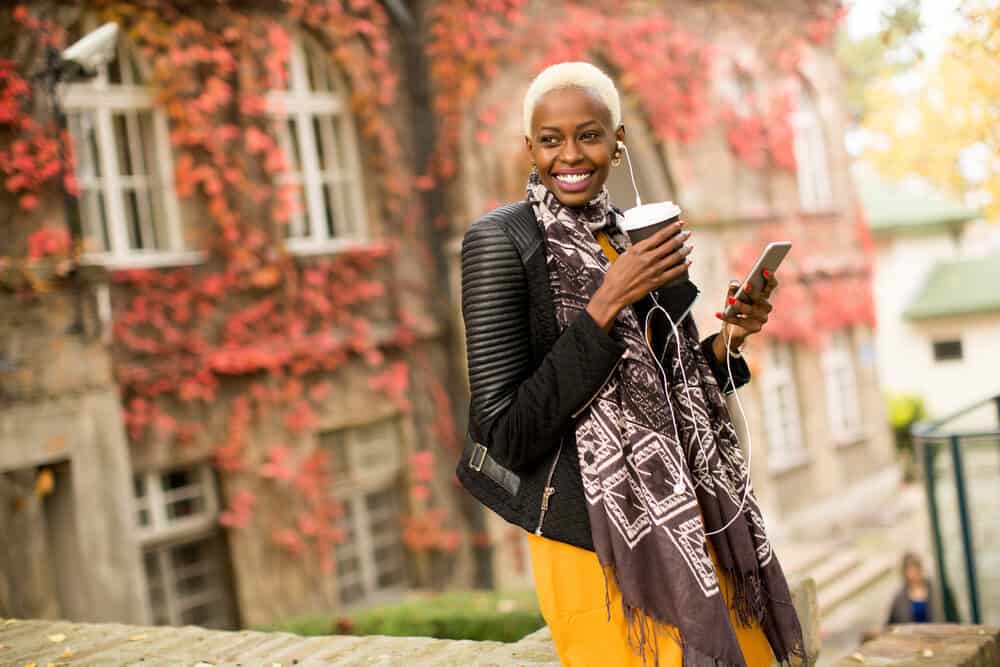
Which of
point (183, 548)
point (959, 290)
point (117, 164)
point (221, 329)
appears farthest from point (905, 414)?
point (117, 164)

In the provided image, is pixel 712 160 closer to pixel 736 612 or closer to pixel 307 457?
pixel 307 457

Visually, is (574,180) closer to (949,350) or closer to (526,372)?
(526,372)

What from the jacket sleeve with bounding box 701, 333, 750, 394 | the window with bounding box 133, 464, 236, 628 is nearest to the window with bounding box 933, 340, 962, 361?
the window with bounding box 133, 464, 236, 628

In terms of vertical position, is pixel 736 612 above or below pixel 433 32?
below

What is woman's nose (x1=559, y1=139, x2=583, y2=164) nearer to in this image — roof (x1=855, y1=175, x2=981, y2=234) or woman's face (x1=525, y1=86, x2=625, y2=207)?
woman's face (x1=525, y1=86, x2=625, y2=207)

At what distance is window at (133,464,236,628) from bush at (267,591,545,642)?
1818 mm

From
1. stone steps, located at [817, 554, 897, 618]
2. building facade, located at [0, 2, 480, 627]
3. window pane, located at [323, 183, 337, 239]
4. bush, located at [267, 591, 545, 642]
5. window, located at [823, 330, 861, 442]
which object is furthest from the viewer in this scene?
window, located at [823, 330, 861, 442]

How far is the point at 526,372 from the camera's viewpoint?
264cm

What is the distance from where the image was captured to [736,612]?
2773 mm

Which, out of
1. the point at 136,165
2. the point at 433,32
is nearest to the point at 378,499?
the point at 136,165

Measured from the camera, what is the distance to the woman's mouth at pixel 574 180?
266 cm

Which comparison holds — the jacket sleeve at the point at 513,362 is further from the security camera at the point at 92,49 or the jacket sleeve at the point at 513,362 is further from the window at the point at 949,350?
the window at the point at 949,350

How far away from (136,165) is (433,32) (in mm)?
3699

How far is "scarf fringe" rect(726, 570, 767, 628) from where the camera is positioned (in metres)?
2.77
